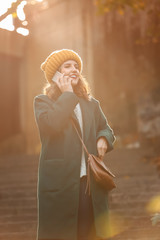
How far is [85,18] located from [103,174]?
452 inches

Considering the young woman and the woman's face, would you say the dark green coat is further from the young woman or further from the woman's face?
the woman's face

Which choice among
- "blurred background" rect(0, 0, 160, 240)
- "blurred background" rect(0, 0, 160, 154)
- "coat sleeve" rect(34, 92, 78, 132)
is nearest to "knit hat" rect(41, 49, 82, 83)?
"coat sleeve" rect(34, 92, 78, 132)

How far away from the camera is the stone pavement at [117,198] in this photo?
189 inches

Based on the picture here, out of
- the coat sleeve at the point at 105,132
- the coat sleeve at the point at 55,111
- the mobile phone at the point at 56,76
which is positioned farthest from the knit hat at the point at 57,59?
the coat sleeve at the point at 105,132

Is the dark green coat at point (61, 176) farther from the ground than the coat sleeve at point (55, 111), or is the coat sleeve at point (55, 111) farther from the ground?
the coat sleeve at point (55, 111)

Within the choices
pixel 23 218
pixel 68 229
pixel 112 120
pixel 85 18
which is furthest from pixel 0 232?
pixel 85 18

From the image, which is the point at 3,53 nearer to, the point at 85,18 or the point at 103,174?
the point at 85,18

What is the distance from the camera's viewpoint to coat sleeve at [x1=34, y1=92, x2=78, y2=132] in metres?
2.60

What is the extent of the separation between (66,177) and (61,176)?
0.11ft

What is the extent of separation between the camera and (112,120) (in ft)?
44.0

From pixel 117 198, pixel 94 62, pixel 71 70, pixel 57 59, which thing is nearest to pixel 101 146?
pixel 71 70

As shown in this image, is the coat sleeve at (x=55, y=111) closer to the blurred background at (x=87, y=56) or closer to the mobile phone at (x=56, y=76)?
the mobile phone at (x=56, y=76)

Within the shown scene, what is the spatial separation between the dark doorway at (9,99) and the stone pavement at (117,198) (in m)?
5.91

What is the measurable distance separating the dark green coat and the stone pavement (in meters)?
1.61
